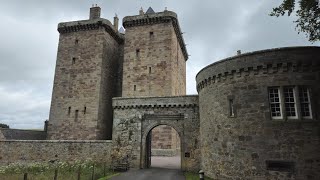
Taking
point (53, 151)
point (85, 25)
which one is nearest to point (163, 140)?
point (53, 151)

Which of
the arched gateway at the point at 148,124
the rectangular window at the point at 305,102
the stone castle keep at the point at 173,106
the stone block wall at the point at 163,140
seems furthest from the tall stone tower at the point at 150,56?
the rectangular window at the point at 305,102

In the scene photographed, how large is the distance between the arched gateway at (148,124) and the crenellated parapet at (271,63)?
5045 millimetres

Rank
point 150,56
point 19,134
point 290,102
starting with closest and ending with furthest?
point 290,102, point 19,134, point 150,56

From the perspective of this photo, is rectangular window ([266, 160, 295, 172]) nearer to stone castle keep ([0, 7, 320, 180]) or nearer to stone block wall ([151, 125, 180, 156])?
stone castle keep ([0, 7, 320, 180])

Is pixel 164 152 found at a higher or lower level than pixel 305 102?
lower

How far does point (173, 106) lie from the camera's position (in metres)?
19.5

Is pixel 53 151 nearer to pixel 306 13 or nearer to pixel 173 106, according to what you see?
pixel 173 106

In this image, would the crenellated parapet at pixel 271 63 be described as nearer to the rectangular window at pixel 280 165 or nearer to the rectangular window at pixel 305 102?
the rectangular window at pixel 305 102

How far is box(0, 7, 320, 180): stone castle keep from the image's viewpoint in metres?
12.6

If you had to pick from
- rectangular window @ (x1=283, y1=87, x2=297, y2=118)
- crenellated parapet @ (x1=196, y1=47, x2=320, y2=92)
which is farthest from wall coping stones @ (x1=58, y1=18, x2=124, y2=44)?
rectangular window @ (x1=283, y1=87, x2=297, y2=118)

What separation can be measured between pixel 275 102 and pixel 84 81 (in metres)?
20.1

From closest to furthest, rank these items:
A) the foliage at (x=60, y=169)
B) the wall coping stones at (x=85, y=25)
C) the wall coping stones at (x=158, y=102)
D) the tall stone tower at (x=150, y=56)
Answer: the foliage at (x=60, y=169), the wall coping stones at (x=158, y=102), the tall stone tower at (x=150, y=56), the wall coping stones at (x=85, y=25)

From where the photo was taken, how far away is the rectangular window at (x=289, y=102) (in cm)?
1271

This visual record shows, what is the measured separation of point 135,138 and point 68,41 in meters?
15.9
